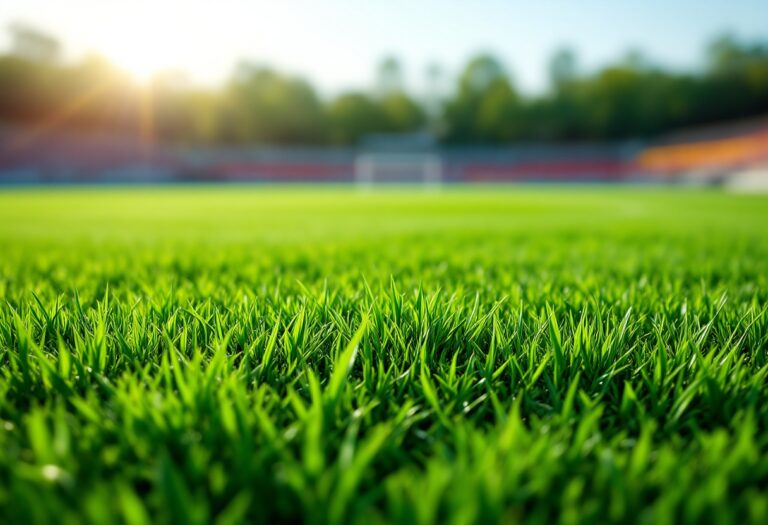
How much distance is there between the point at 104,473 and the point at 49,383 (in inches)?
13.2

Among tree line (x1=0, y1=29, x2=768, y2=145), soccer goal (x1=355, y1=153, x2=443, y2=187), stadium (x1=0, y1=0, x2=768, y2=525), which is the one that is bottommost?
stadium (x1=0, y1=0, x2=768, y2=525)

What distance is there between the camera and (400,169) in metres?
49.9

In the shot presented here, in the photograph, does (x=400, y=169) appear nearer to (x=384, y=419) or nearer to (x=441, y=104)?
(x=441, y=104)

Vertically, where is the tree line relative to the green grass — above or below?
above

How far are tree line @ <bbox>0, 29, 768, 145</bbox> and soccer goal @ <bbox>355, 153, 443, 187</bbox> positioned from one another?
1324 cm

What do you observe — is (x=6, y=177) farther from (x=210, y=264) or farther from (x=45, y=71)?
(x=210, y=264)

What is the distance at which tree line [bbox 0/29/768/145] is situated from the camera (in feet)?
188

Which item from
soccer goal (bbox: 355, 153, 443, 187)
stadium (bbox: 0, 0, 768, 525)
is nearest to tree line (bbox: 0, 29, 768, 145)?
soccer goal (bbox: 355, 153, 443, 187)

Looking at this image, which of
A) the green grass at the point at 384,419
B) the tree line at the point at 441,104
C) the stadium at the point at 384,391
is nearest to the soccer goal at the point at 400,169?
the tree line at the point at 441,104

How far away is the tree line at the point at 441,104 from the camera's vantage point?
57.3 m

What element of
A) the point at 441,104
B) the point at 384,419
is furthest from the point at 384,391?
the point at 441,104

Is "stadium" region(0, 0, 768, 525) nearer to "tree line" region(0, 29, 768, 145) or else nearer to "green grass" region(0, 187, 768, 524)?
"green grass" region(0, 187, 768, 524)

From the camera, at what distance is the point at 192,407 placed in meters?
0.83

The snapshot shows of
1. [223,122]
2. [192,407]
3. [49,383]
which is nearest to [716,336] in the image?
[192,407]
